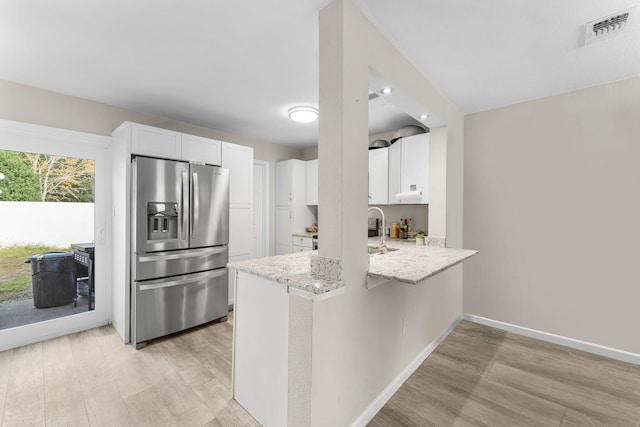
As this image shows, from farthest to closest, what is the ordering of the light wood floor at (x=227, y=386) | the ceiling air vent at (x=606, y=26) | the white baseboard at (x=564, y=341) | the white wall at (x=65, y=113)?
1. the white wall at (x=65, y=113)
2. the white baseboard at (x=564, y=341)
3. the light wood floor at (x=227, y=386)
4. the ceiling air vent at (x=606, y=26)

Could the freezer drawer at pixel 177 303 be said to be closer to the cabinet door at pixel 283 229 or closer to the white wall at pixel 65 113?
the cabinet door at pixel 283 229

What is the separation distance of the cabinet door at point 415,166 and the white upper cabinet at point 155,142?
2.60 m

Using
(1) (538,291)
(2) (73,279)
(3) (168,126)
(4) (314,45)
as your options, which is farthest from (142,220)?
(1) (538,291)

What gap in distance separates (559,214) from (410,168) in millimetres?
1513

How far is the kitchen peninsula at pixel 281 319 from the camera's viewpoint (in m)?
1.43

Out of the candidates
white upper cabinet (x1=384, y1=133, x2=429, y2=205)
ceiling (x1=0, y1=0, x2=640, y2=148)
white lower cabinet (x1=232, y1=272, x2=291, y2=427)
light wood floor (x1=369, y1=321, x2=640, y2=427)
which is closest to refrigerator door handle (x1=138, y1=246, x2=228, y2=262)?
white lower cabinet (x1=232, y1=272, x2=291, y2=427)

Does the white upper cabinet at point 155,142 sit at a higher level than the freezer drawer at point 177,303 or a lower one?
higher

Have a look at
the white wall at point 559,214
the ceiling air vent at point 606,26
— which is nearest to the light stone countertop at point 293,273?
the ceiling air vent at point 606,26

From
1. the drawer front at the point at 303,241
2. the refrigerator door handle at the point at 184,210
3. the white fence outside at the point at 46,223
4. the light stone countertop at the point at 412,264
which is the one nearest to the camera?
the light stone countertop at the point at 412,264

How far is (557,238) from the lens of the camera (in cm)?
276

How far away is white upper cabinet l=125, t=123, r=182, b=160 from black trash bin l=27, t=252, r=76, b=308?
143 centimetres

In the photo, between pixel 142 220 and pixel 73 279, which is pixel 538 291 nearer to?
pixel 142 220

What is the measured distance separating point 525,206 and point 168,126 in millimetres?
4298

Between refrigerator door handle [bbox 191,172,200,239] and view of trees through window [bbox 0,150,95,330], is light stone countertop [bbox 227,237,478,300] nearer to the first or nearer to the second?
refrigerator door handle [bbox 191,172,200,239]
